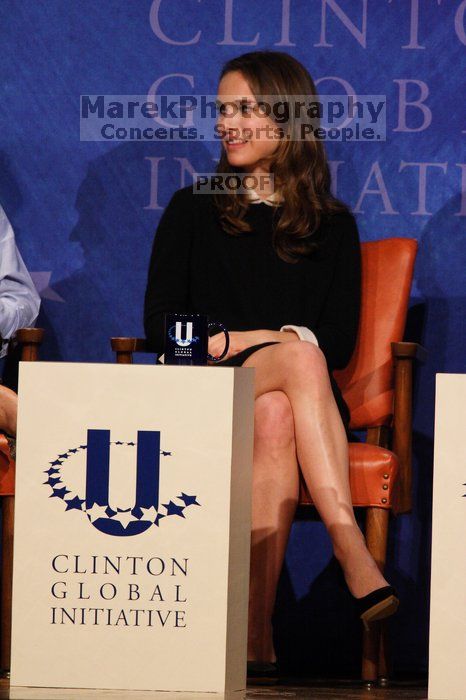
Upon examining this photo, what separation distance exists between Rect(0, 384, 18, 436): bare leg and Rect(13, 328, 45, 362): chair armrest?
0.32m

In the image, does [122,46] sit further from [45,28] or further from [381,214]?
[381,214]

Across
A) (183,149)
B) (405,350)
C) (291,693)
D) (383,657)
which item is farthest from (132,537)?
(183,149)

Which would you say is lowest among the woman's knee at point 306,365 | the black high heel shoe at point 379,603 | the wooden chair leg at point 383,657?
the wooden chair leg at point 383,657

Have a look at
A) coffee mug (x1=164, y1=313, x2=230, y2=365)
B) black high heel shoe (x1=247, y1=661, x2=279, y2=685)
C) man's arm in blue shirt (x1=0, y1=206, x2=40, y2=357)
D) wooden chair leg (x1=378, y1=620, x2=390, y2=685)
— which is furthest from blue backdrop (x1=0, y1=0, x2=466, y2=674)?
coffee mug (x1=164, y1=313, x2=230, y2=365)

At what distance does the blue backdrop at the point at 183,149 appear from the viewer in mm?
3422

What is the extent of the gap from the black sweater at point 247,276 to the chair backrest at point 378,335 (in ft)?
0.24

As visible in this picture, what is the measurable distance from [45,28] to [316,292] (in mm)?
1229

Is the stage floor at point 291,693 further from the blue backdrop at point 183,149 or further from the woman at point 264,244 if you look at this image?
the blue backdrop at point 183,149

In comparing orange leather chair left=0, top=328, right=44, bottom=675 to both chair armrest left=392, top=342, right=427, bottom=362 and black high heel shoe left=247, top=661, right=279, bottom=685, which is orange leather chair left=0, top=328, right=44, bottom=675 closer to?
black high heel shoe left=247, top=661, right=279, bottom=685

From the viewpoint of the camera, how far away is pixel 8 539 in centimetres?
268

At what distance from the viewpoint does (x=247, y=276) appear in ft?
9.89

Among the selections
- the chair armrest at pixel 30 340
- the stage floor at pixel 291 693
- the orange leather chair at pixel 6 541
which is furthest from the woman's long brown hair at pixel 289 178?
the stage floor at pixel 291 693

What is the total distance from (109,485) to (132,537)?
0.10 m

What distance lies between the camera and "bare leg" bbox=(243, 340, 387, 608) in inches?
92.9
